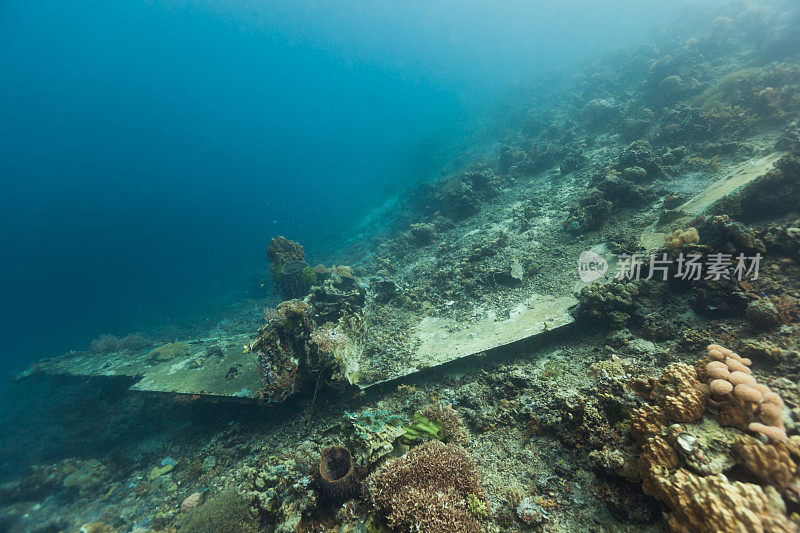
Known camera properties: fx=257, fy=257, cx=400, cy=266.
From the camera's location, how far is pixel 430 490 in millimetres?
3535

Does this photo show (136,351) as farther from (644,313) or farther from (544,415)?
(644,313)

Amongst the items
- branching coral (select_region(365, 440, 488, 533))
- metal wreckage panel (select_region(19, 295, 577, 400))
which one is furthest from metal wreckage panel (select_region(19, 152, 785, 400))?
branching coral (select_region(365, 440, 488, 533))

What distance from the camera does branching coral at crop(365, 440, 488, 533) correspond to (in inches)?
126

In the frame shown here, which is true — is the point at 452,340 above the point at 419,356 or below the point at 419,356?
above

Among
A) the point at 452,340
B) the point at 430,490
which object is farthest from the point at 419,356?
the point at 430,490

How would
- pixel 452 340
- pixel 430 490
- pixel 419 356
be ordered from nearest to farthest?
pixel 430 490, pixel 419 356, pixel 452 340

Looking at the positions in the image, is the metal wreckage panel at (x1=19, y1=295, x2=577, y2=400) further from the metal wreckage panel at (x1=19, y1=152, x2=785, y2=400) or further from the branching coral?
the branching coral

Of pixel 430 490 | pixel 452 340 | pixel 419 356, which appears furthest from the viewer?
pixel 452 340

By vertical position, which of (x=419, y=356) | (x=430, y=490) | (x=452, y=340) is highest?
(x=452, y=340)

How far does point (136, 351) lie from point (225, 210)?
11671 cm

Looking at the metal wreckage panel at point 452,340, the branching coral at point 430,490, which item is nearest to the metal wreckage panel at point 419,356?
the metal wreckage panel at point 452,340

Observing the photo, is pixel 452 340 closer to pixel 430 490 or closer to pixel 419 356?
pixel 419 356

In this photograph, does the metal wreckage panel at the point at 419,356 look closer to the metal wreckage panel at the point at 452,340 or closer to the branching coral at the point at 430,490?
the metal wreckage panel at the point at 452,340

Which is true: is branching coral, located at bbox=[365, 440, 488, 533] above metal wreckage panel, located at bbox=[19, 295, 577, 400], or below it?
below
